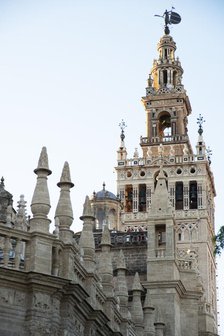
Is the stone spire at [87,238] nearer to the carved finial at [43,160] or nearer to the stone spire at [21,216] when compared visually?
the stone spire at [21,216]

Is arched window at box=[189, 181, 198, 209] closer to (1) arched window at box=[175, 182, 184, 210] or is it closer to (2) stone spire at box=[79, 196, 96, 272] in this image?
(1) arched window at box=[175, 182, 184, 210]

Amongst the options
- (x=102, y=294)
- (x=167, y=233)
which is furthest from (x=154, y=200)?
(x=102, y=294)

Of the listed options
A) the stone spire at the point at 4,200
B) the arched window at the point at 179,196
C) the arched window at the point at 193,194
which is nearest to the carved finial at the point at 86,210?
the stone spire at the point at 4,200

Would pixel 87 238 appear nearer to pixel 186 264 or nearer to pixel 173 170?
pixel 186 264

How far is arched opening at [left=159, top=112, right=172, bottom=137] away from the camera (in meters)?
94.1

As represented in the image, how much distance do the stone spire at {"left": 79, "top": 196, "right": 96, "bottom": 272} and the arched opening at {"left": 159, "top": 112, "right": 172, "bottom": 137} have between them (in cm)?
6726

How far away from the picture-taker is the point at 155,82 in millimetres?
96062

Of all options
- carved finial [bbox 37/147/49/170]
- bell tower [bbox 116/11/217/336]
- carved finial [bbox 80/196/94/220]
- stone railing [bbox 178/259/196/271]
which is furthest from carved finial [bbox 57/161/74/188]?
bell tower [bbox 116/11/217/336]

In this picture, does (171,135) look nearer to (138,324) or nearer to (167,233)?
(167,233)

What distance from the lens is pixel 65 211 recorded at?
24.7 meters

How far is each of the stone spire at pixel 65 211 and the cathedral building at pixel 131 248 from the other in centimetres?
3

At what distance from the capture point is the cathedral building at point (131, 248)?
2305 cm

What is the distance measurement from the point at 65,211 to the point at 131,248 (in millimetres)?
22501

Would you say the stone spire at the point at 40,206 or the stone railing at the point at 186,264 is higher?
the stone railing at the point at 186,264
